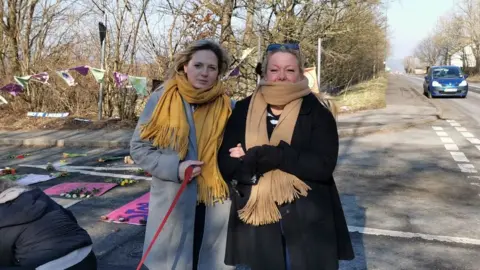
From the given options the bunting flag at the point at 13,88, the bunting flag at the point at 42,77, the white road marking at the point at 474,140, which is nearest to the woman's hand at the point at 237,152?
the white road marking at the point at 474,140

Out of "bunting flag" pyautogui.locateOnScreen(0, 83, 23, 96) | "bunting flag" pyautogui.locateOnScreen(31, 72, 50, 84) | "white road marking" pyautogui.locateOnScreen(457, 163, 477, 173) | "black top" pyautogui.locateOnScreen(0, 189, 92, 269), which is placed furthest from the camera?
"bunting flag" pyautogui.locateOnScreen(31, 72, 50, 84)

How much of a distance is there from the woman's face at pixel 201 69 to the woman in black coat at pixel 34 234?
3.27ft

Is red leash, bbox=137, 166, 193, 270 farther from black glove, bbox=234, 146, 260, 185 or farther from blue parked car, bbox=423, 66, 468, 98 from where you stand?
blue parked car, bbox=423, 66, 468, 98

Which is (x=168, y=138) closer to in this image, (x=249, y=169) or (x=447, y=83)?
(x=249, y=169)

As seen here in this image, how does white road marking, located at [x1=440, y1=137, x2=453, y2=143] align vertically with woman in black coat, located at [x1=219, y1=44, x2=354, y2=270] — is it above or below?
below

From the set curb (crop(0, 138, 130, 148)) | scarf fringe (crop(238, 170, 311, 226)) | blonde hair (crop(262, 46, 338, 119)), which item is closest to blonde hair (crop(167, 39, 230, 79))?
blonde hair (crop(262, 46, 338, 119))

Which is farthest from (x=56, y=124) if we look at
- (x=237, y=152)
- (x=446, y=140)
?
(x=237, y=152)

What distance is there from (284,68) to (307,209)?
73 cm

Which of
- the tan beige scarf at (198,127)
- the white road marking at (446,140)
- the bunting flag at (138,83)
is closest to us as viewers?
the tan beige scarf at (198,127)

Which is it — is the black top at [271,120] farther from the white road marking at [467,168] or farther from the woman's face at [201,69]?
the white road marking at [467,168]

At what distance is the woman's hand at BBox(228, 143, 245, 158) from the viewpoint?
7.90 feet

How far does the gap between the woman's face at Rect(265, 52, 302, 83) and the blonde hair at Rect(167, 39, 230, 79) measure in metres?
0.41

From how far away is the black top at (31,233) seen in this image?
7.37ft

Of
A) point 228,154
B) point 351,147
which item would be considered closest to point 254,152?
point 228,154
